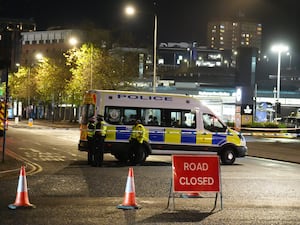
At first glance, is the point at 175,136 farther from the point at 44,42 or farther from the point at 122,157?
the point at 44,42

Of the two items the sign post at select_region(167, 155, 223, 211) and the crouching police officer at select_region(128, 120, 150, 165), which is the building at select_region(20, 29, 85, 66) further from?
the sign post at select_region(167, 155, 223, 211)

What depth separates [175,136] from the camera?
65.3 feet

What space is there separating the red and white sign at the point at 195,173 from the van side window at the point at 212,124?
9.48 metres

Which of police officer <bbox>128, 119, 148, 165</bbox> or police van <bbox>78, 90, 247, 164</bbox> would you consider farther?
police van <bbox>78, 90, 247, 164</bbox>

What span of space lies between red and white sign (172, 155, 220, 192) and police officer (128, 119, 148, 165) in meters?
7.95

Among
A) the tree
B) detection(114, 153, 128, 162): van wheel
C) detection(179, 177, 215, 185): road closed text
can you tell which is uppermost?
the tree

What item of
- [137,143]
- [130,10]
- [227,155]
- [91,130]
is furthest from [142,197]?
[130,10]

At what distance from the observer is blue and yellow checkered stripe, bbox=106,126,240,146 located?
19.4 m

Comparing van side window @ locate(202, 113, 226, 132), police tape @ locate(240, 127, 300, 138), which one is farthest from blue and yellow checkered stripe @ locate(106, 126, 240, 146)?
police tape @ locate(240, 127, 300, 138)

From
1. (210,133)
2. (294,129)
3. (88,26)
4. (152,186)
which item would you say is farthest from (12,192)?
(88,26)

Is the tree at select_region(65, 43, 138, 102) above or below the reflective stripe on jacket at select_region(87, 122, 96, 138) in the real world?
above

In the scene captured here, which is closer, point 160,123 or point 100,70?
point 160,123

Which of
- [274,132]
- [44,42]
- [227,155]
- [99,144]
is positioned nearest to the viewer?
[99,144]

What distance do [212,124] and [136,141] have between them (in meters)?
3.21
